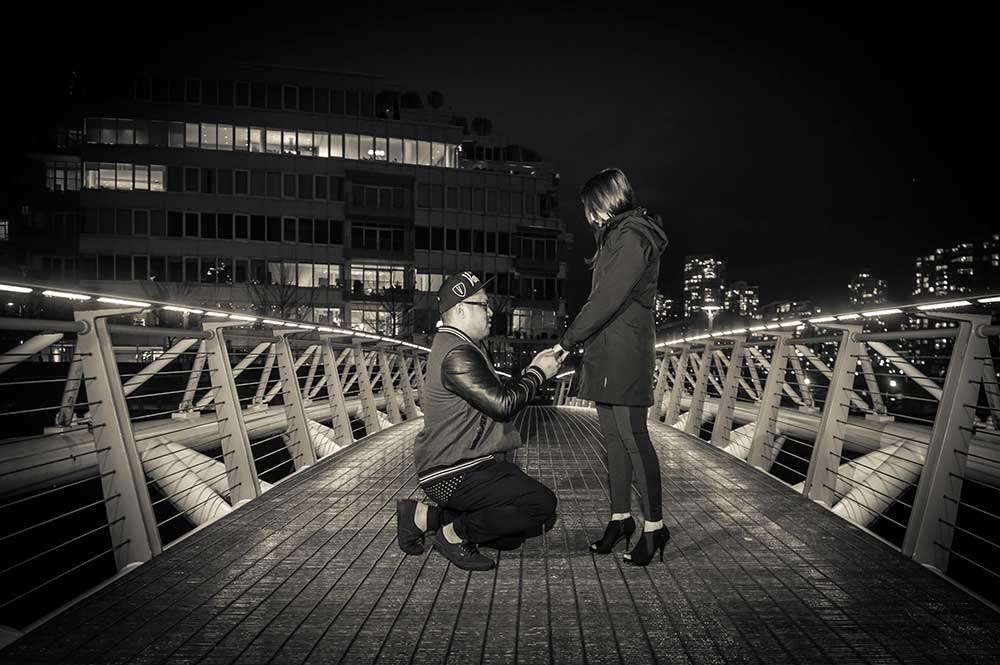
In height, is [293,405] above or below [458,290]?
below

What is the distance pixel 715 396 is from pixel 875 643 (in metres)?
20.8

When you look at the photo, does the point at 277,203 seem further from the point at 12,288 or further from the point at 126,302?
the point at 12,288

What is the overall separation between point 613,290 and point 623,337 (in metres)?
0.28

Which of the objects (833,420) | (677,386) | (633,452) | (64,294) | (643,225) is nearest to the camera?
(64,294)

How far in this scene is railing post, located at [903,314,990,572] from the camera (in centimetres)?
402

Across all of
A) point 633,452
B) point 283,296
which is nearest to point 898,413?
point 633,452

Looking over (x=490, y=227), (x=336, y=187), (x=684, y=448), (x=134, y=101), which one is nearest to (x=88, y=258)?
(x=134, y=101)

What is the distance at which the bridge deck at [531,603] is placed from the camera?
293 centimetres

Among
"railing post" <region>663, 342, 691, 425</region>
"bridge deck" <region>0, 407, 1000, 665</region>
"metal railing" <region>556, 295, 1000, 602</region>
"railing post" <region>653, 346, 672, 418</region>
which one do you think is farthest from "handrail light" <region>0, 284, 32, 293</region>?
"railing post" <region>653, 346, 672, 418</region>

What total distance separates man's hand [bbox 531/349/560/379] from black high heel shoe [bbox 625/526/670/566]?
1.00 meters

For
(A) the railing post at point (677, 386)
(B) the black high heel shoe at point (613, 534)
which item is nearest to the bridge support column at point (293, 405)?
(B) the black high heel shoe at point (613, 534)

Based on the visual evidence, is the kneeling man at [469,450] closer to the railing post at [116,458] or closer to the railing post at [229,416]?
the railing post at [116,458]

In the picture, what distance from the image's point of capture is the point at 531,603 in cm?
349

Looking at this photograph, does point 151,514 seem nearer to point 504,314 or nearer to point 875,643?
point 875,643
